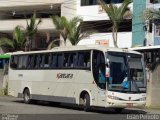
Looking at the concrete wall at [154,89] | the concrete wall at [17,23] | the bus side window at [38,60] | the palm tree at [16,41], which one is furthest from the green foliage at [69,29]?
the bus side window at [38,60]

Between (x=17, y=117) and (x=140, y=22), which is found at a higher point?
(x=140, y=22)

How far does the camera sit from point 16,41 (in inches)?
1988

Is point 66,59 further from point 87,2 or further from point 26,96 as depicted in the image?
point 87,2

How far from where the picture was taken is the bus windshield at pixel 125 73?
22797 millimetres

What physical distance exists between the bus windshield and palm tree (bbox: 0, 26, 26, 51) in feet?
90.3

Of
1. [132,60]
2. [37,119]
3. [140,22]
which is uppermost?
[140,22]

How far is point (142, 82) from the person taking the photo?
23359mm

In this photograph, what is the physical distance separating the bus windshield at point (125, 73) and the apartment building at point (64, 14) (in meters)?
21.9

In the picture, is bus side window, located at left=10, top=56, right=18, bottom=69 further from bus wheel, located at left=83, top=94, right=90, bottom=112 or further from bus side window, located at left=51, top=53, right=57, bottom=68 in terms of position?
bus wheel, located at left=83, top=94, right=90, bottom=112

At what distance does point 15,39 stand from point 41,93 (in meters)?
24.1

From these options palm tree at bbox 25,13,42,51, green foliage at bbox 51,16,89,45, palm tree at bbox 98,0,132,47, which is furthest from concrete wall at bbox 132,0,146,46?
palm tree at bbox 25,13,42,51

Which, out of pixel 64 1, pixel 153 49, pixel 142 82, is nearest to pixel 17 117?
pixel 142 82

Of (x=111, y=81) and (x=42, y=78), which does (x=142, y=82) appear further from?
(x=42, y=78)

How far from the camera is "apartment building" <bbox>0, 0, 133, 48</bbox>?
47469 millimetres
